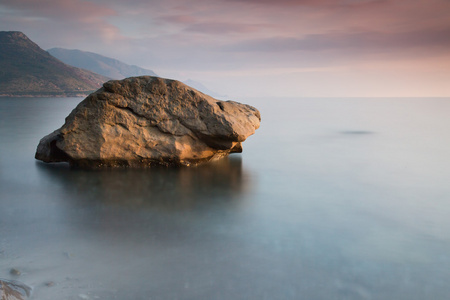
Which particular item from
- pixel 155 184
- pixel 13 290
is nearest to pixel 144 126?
pixel 155 184

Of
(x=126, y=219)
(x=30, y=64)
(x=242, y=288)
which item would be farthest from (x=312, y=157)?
(x=30, y=64)

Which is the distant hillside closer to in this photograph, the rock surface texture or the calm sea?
the rock surface texture

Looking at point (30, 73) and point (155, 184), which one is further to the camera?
point (30, 73)

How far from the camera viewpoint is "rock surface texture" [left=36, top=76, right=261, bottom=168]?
10024 millimetres

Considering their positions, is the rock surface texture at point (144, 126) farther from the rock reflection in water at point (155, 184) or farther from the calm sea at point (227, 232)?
the calm sea at point (227, 232)

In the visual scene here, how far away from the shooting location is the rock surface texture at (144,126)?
395 inches

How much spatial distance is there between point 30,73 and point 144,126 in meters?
109

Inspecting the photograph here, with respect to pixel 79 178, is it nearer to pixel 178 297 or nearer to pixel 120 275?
pixel 120 275

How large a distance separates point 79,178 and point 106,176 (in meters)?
0.63

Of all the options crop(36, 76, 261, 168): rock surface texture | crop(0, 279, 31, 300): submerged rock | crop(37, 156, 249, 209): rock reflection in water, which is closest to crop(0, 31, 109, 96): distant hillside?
crop(36, 76, 261, 168): rock surface texture

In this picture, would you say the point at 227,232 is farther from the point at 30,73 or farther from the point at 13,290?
the point at 30,73

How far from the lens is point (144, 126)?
1043cm

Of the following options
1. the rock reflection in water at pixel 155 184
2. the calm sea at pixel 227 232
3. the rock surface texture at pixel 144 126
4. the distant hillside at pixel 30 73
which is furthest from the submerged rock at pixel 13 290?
the distant hillside at pixel 30 73

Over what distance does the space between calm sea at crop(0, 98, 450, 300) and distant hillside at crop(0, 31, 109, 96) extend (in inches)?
3525
